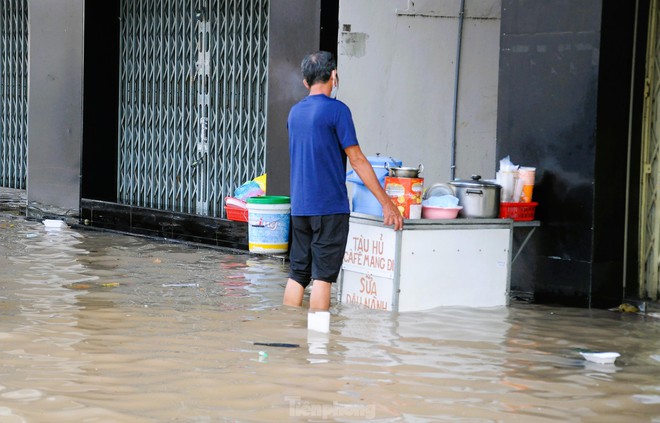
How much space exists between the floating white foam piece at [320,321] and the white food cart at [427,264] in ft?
3.04

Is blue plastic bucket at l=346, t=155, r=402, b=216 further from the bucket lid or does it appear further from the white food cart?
the bucket lid

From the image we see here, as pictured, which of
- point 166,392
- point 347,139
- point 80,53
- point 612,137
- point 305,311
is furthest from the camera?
point 80,53

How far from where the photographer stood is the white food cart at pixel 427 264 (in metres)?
7.49

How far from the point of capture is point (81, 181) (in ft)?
44.3

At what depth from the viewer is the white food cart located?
7.49m

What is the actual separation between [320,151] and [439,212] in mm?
1166

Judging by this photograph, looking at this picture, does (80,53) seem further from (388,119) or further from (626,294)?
(626,294)

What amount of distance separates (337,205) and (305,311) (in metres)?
0.85

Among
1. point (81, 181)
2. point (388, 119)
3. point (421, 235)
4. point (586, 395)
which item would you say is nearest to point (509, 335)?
point (421, 235)

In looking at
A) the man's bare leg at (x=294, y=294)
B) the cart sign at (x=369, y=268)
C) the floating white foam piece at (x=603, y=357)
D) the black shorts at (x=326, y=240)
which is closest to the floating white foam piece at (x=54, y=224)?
the cart sign at (x=369, y=268)

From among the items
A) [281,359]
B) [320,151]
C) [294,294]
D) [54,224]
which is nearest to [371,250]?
[294,294]

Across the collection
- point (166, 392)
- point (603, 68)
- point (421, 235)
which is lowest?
point (166, 392)

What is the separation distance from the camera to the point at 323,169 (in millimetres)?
6977

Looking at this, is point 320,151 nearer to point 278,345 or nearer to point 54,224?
point 278,345
